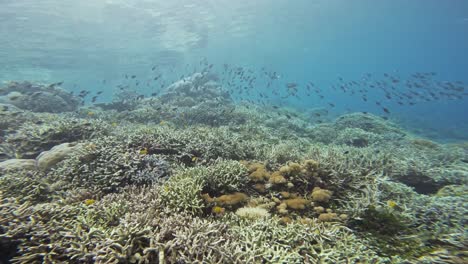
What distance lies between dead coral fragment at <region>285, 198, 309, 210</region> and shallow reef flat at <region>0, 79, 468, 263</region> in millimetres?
21

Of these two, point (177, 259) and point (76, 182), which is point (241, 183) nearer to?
point (177, 259)

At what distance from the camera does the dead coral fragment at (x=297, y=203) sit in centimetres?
488

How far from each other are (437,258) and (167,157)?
6517 millimetres

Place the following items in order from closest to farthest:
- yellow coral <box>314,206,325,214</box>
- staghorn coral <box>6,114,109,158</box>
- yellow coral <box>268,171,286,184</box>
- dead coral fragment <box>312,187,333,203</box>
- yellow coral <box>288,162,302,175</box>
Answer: yellow coral <box>314,206,325,214</box>, dead coral fragment <box>312,187,333,203</box>, yellow coral <box>268,171,286,184</box>, yellow coral <box>288,162,302,175</box>, staghorn coral <box>6,114,109,158</box>

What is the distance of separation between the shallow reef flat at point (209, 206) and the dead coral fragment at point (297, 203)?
21mm

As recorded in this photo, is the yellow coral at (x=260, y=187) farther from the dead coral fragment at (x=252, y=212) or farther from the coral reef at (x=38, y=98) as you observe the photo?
the coral reef at (x=38, y=98)

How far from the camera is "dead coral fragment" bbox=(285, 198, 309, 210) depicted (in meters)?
4.88

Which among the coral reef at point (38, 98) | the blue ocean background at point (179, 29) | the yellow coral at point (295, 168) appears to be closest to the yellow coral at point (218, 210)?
the yellow coral at point (295, 168)

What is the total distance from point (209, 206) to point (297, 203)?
1.86m

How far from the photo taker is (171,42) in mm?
47562

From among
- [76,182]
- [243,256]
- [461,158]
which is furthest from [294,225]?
[461,158]

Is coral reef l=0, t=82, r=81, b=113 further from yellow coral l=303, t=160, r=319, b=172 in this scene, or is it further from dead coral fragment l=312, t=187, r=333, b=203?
dead coral fragment l=312, t=187, r=333, b=203

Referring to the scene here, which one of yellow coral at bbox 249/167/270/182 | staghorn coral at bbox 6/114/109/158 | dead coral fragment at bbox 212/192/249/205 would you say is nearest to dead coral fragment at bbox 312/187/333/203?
yellow coral at bbox 249/167/270/182

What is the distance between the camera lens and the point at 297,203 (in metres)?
4.93
